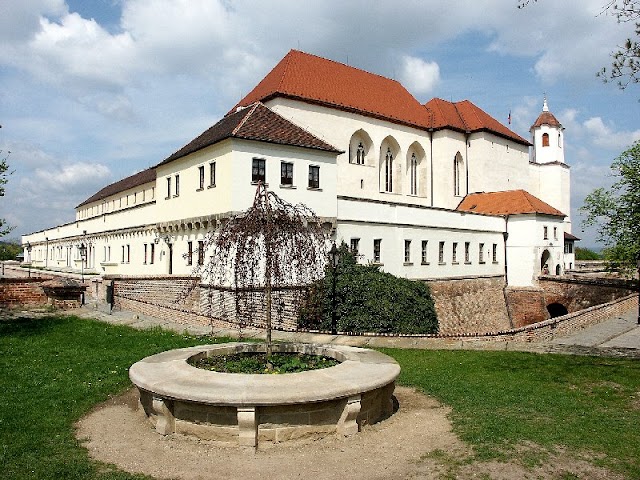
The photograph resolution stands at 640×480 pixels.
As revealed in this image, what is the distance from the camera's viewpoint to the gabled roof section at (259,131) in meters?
23.6

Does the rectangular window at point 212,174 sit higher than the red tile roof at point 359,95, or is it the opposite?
the red tile roof at point 359,95

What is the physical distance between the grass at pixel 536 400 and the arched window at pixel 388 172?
2836cm

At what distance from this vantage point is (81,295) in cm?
2145

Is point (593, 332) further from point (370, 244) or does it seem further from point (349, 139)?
point (349, 139)

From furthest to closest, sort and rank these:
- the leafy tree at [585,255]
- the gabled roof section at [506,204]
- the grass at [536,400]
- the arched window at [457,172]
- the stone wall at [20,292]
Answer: the leafy tree at [585,255] < the arched window at [457,172] < the gabled roof section at [506,204] < the stone wall at [20,292] < the grass at [536,400]

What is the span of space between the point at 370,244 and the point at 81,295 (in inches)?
570

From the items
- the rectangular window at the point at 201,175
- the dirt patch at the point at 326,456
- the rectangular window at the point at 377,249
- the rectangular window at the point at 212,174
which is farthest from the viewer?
the rectangular window at the point at 377,249

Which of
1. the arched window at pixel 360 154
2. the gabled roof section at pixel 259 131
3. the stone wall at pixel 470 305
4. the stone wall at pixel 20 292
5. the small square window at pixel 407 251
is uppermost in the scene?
the arched window at pixel 360 154

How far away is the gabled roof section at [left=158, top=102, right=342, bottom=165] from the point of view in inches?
928

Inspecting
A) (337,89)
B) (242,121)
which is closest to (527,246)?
(337,89)

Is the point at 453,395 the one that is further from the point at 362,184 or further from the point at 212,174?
the point at 362,184

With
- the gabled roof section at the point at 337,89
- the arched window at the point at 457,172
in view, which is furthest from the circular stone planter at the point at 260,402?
the arched window at the point at 457,172

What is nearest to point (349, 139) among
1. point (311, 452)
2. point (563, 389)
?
point (563, 389)

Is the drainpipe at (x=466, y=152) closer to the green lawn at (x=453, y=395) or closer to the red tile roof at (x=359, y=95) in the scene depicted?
the red tile roof at (x=359, y=95)
